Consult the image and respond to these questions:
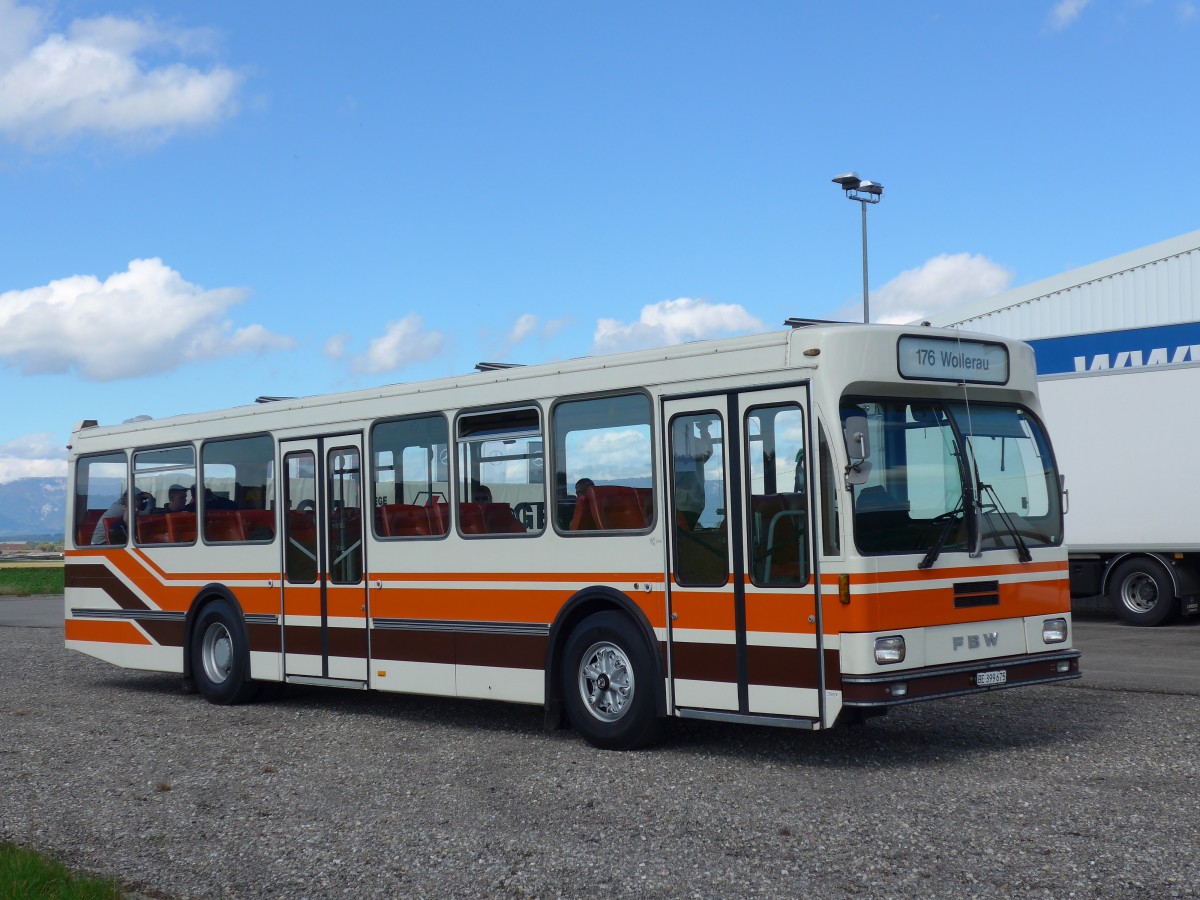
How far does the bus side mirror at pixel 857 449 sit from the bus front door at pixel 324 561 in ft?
16.5

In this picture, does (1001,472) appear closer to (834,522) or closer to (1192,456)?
(834,522)

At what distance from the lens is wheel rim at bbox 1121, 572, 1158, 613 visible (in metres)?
19.6

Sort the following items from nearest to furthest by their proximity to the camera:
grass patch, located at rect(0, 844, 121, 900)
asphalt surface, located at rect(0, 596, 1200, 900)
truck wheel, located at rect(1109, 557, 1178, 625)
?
grass patch, located at rect(0, 844, 121, 900)
asphalt surface, located at rect(0, 596, 1200, 900)
truck wheel, located at rect(1109, 557, 1178, 625)

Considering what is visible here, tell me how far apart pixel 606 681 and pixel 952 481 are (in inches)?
107

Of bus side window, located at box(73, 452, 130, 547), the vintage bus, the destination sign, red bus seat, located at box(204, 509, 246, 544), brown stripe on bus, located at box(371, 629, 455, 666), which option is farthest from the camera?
bus side window, located at box(73, 452, 130, 547)

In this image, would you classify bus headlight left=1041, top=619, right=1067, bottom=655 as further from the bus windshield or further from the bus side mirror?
the bus side mirror

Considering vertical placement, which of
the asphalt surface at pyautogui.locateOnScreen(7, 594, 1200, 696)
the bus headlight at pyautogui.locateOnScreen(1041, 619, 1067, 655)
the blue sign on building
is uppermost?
the blue sign on building

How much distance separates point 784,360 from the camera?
30.1ft

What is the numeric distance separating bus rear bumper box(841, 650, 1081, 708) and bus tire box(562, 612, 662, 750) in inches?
64.3

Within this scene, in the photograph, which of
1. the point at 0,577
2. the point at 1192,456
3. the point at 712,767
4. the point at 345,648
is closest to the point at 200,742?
the point at 345,648

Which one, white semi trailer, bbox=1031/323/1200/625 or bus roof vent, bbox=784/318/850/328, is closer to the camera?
bus roof vent, bbox=784/318/850/328

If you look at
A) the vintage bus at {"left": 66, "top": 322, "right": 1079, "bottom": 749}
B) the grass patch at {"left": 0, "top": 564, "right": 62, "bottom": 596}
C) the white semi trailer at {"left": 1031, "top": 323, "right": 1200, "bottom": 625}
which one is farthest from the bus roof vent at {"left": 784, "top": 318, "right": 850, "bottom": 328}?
the grass patch at {"left": 0, "top": 564, "right": 62, "bottom": 596}

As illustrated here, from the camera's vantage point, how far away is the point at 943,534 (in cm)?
923

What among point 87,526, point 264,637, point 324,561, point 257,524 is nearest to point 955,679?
point 324,561
